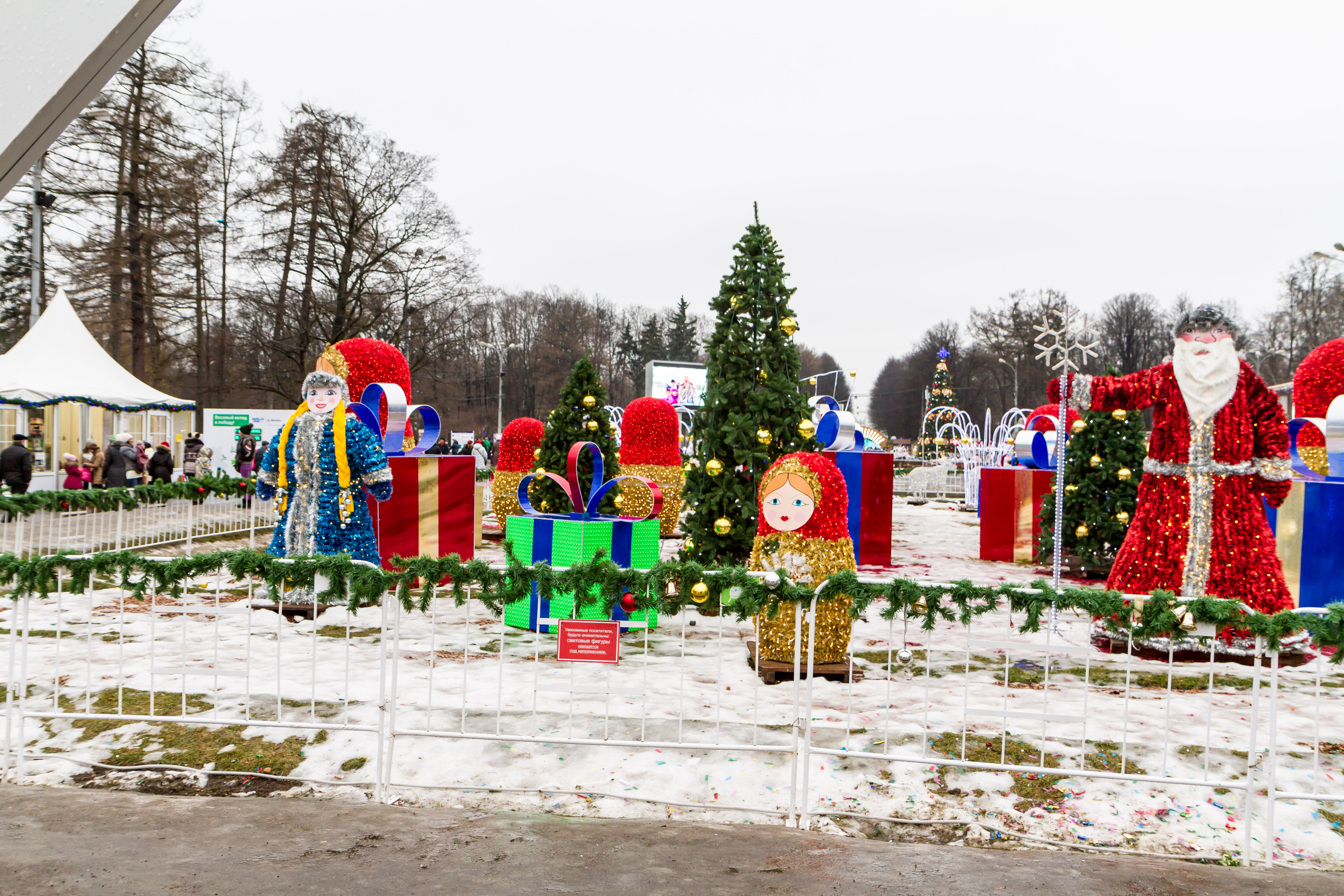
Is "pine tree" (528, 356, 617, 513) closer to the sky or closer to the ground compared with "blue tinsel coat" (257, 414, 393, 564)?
closer to the sky

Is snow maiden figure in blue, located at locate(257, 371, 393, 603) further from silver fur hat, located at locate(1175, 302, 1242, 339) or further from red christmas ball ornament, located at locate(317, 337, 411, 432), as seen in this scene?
silver fur hat, located at locate(1175, 302, 1242, 339)

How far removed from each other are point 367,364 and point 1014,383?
143 ft

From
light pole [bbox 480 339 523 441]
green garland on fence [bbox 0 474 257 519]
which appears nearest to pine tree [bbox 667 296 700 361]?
light pole [bbox 480 339 523 441]

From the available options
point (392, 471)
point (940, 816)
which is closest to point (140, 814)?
point (940, 816)

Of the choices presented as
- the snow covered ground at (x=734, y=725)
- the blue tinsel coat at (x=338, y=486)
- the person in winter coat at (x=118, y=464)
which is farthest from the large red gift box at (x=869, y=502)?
the person in winter coat at (x=118, y=464)

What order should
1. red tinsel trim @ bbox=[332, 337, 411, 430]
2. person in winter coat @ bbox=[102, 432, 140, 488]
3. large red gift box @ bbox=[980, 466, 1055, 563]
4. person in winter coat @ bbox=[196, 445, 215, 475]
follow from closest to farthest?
red tinsel trim @ bbox=[332, 337, 411, 430] → large red gift box @ bbox=[980, 466, 1055, 563] → person in winter coat @ bbox=[102, 432, 140, 488] → person in winter coat @ bbox=[196, 445, 215, 475]

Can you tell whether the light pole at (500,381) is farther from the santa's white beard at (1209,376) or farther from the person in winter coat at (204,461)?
the santa's white beard at (1209,376)

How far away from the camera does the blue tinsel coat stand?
7969 millimetres

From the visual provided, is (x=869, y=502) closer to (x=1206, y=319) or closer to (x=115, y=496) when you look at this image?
(x=1206, y=319)

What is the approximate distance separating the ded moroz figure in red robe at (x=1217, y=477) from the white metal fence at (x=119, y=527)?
424 inches

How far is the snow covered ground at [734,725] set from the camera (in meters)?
4.02

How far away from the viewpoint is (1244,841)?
3.69 metres

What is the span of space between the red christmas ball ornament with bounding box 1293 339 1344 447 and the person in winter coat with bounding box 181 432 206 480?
1789 centimetres

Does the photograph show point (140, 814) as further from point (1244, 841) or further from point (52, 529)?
point (52, 529)
